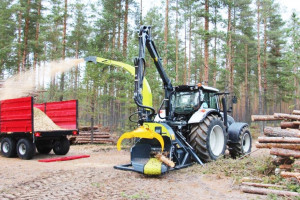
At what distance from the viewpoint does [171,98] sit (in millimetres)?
8633

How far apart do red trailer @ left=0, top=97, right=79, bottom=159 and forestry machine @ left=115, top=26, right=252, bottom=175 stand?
387 cm

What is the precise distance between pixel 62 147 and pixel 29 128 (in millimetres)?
1828

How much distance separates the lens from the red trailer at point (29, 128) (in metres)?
9.19

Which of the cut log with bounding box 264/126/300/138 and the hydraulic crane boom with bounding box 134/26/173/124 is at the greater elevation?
the hydraulic crane boom with bounding box 134/26/173/124

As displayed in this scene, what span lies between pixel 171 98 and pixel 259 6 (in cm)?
1731

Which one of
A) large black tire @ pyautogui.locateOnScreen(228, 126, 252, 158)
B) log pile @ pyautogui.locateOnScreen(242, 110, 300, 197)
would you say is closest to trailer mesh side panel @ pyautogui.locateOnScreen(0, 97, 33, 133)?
large black tire @ pyautogui.locateOnScreen(228, 126, 252, 158)

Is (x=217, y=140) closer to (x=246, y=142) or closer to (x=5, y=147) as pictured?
(x=246, y=142)

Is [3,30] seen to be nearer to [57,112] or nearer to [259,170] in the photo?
[57,112]

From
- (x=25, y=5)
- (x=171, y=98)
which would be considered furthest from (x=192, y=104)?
(x=25, y=5)

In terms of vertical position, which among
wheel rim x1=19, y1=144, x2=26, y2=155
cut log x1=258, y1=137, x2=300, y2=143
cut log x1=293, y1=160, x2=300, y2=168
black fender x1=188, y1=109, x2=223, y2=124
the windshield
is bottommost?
wheel rim x1=19, y1=144, x2=26, y2=155

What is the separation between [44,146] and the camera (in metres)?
11.0

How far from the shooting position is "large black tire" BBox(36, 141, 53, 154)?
1074 centimetres

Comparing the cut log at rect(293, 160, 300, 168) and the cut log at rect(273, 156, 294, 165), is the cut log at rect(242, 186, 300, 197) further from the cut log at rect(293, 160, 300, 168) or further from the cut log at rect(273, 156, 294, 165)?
Answer: the cut log at rect(273, 156, 294, 165)

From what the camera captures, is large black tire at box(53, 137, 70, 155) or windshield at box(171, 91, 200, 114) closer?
windshield at box(171, 91, 200, 114)
